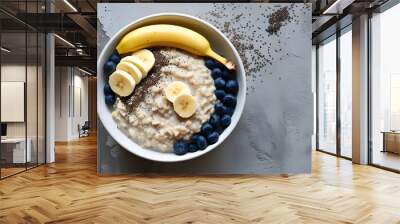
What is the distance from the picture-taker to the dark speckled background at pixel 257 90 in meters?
5.05

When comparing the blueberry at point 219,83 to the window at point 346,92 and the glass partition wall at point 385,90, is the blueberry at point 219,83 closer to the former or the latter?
the glass partition wall at point 385,90

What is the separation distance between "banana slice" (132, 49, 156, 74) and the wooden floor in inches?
54.6

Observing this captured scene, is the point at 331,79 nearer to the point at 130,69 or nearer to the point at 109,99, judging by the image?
the point at 130,69

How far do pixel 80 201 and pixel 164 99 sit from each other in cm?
147

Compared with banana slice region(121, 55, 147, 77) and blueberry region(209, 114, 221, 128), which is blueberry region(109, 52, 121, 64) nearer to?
banana slice region(121, 55, 147, 77)

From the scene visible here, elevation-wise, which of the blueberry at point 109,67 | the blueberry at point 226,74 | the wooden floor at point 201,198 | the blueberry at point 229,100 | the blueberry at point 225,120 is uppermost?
the blueberry at point 109,67

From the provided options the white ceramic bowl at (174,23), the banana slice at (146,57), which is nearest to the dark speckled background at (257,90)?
the white ceramic bowl at (174,23)

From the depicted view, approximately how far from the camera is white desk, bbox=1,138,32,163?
5.03 m

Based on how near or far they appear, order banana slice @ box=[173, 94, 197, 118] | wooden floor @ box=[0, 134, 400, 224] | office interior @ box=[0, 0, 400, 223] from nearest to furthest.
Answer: wooden floor @ box=[0, 134, 400, 224], banana slice @ box=[173, 94, 197, 118], office interior @ box=[0, 0, 400, 223]

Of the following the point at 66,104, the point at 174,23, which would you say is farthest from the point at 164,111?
the point at 66,104

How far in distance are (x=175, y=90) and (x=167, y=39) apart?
632 mm

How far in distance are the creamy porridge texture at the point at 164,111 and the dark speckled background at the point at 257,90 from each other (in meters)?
0.70

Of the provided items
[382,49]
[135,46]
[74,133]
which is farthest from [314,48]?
[74,133]

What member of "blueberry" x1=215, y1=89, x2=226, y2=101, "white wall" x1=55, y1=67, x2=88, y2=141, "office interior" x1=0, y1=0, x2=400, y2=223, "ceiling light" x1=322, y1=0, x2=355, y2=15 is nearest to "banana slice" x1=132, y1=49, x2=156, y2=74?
"blueberry" x1=215, y1=89, x2=226, y2=101
